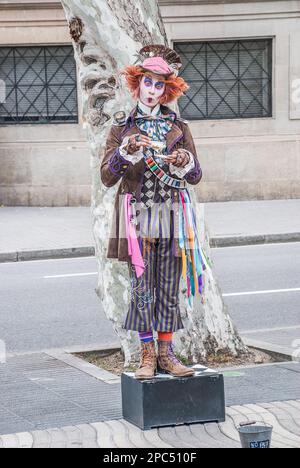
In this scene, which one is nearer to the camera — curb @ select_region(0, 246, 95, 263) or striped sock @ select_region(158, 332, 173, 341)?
striped sock @ select_region(158, 332, 173, 341)

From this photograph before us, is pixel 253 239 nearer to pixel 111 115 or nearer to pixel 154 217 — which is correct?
pixel 111 115

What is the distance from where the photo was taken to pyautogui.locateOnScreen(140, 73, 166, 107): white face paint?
6.16m

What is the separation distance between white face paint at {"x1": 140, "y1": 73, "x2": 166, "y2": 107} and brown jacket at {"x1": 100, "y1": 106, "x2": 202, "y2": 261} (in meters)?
0.14

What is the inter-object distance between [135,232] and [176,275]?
1.22ft

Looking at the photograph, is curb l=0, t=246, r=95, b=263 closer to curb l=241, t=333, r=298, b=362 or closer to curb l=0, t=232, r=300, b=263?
curb l=0, t=232, r=300, b=263

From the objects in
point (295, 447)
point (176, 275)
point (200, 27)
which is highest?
point (200, 27)

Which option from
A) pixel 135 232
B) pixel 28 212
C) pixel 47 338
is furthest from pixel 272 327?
pixel 28 212

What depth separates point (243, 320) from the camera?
1023cm

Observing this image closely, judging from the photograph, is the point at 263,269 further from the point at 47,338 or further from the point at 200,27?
the point at 200,27

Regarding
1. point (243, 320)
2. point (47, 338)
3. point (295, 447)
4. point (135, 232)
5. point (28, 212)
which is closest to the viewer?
point (295, 447)

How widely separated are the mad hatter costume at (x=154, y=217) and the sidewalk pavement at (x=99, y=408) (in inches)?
16.7

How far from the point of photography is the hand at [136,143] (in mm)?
5891

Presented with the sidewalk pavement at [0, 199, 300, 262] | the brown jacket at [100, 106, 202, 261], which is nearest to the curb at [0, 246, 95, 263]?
the sidewalk pavement at [0, 199, 300, 262]

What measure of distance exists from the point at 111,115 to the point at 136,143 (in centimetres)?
Result: 200
